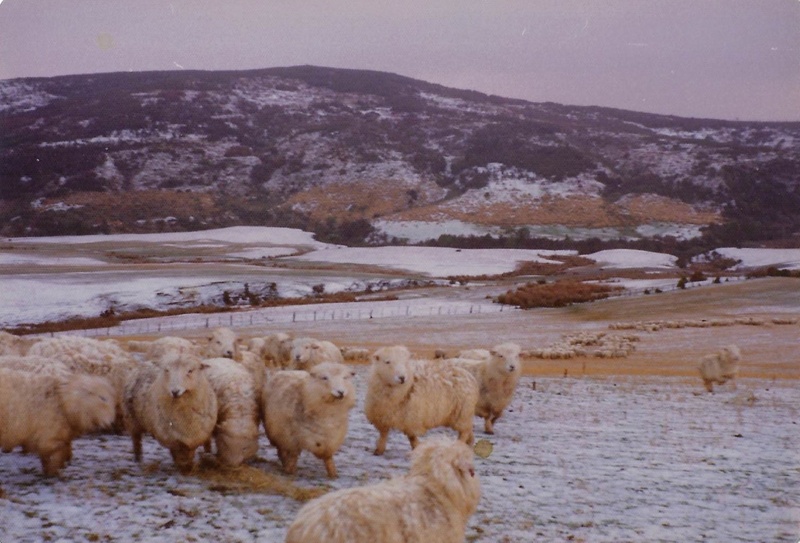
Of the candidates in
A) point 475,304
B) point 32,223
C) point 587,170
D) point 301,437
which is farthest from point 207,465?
point 587,170

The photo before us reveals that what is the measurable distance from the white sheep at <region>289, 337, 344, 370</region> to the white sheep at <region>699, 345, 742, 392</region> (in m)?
8.32

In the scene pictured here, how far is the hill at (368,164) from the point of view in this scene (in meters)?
28.5

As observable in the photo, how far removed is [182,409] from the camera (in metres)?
7.03

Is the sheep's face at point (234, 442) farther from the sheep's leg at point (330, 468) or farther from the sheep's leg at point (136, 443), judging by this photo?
the sheep's leg at point (136, 443)

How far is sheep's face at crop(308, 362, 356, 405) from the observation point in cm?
735

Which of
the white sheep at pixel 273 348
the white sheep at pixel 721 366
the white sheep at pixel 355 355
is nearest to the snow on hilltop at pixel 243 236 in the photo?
the white sheep at pixel 355 355

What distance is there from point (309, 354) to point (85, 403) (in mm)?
5355

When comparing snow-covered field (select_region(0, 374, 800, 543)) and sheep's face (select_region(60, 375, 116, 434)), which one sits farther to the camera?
sheep's face (select_region(60, 375, 116, 434))

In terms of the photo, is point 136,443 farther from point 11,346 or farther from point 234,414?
point 11,346

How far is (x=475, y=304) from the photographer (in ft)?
79.6

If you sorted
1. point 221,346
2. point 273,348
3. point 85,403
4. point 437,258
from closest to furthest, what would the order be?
point 85,403 < point 221,346 < point 273,348 < point 437,258

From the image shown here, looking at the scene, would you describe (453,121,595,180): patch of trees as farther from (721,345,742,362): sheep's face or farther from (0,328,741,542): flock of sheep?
(0,328,741,542): flock of sheep

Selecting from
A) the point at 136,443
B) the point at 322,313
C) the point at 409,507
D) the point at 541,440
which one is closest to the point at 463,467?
the point at 409,507

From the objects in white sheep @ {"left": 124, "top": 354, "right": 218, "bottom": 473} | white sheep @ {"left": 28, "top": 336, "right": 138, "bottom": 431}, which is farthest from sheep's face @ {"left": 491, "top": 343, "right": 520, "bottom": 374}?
white sheep @ {"left": 28, "top": 336, "right": 138, "bottom": 431}
